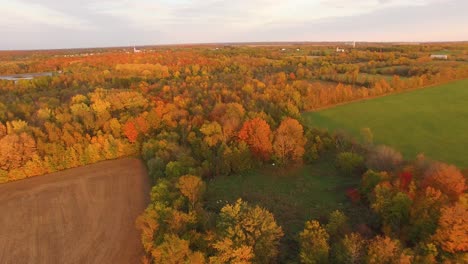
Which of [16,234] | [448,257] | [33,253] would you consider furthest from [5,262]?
[448,257]

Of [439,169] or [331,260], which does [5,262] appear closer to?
[331,260]

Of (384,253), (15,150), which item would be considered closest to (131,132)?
(15,150)

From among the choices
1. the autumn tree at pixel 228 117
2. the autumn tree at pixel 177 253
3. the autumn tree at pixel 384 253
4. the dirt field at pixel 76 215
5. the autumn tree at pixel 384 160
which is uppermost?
the autumn tree at pixel 228 117

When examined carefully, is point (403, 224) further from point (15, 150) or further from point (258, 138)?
point (15, 150)

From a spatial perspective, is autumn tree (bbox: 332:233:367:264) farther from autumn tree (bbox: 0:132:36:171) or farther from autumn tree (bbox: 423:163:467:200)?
autumn tree (bbox: 0:132:36:171)

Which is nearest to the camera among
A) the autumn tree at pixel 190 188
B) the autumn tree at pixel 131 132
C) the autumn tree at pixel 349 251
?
the autumn tree at pixel 349 251

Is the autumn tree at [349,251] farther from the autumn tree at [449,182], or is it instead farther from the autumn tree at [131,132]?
the autumn tree at [131,132]

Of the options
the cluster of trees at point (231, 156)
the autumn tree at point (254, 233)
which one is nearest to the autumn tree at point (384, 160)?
the cluster of trees at point (231, 156)

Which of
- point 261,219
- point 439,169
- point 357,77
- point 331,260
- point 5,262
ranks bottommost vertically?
point 5,262
